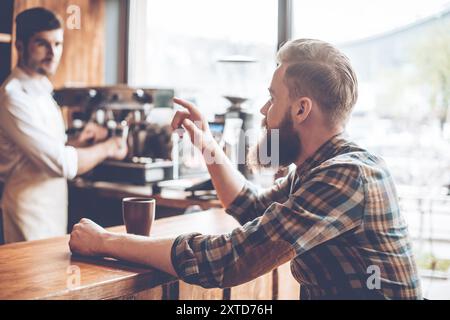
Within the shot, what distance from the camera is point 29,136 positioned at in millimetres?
2264

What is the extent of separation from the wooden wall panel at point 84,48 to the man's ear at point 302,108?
2.91 m

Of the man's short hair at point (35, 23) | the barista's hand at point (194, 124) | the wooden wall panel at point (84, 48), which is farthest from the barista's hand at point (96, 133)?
the barista's hand at point (194, 124)

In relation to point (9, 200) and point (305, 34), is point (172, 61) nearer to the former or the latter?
point (305, 34)

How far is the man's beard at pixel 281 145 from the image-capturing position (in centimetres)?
150

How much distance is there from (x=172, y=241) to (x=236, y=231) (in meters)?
0.16

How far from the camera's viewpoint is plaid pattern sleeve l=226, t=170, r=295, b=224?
1.78m

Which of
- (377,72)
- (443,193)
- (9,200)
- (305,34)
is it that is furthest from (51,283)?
(443,193)

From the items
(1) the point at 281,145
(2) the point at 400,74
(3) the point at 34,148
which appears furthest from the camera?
(2) the point at 400,74

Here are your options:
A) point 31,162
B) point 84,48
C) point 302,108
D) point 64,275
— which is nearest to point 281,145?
point 302,108

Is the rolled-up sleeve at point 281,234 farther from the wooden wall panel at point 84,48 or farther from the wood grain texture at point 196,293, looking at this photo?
the wooden wall panel at point 84,48

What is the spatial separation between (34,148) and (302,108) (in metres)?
1.29

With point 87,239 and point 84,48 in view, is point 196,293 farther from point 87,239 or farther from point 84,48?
point 84,48
